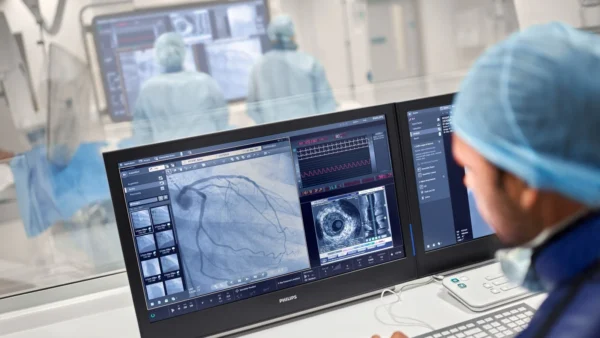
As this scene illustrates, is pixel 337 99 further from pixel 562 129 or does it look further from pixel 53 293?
pixel 562 129

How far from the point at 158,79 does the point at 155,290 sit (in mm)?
1735

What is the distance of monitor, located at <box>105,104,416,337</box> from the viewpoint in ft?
3.19

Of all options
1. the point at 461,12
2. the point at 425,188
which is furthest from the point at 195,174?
the point at 461,12

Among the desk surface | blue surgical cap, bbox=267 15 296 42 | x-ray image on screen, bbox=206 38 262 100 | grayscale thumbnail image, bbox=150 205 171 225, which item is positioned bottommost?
the desk surface

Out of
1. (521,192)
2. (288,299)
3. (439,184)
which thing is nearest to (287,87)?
(439,184)

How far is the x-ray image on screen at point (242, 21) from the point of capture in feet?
8.82

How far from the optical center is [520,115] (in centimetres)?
53

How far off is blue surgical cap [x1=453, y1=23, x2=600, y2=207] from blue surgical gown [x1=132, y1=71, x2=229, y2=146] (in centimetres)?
197

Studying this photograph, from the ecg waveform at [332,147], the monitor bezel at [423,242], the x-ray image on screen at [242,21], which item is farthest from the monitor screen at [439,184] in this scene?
the x-ray image on screen at [242,21]

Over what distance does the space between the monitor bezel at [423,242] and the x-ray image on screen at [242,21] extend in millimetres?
1795

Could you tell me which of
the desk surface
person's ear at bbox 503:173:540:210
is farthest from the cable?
person's ear at bbox 503:173:540:210

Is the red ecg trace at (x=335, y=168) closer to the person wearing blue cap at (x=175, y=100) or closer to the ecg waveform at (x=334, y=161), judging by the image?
the ecg waveform at (x=334, y=161)

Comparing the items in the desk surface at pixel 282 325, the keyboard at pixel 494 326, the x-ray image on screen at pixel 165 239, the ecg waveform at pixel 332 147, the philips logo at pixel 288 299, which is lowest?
the keyboard at pixel 494 326

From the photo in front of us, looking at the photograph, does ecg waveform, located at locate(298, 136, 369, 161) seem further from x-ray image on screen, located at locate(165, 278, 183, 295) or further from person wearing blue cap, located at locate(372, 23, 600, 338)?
person wearing blue cap, located at locate(372, 23, 600, 338)
